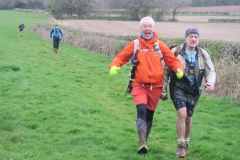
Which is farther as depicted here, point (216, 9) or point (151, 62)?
point (216, 9)

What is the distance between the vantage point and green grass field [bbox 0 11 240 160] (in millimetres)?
6668

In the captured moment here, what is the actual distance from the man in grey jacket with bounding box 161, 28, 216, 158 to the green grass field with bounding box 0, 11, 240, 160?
2.54ft

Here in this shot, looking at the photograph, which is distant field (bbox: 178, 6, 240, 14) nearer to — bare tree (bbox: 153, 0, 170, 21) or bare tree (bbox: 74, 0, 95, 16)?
bare tree (bbox: 153, 0, 170, 21)

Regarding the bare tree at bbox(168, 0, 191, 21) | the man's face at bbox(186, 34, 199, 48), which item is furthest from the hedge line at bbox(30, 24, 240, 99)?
the bare tree at bbox(168, 0, 191, 21)

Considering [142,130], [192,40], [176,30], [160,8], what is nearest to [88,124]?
[142,130]

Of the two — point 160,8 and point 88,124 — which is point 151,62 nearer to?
point 88,124

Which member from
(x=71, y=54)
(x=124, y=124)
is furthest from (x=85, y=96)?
(x=71, y=54)

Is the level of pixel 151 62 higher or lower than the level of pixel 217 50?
higher

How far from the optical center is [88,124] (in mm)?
8508

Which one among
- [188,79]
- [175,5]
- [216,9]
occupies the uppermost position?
[175,5]

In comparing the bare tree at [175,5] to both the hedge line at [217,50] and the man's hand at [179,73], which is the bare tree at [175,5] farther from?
the man's hand at [179,73]

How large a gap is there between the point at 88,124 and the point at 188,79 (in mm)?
3230

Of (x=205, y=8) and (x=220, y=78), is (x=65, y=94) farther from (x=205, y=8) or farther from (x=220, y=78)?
(x=205, y=8)

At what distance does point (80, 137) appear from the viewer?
24.4 feet
